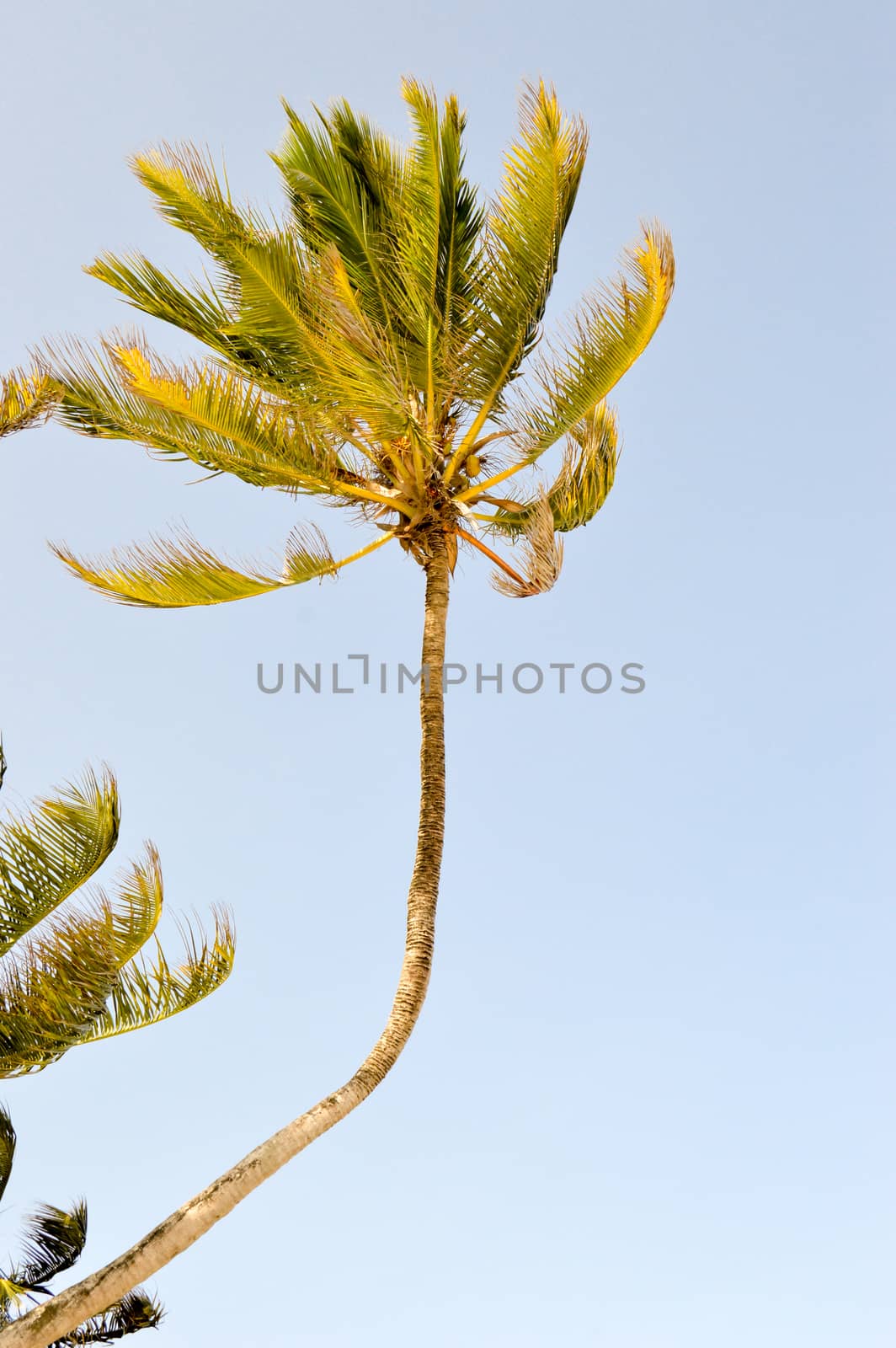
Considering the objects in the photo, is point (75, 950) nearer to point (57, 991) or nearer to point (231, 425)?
point (57, 991)

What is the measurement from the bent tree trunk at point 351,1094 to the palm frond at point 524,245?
4.61ft

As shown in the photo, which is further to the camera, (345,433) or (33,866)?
(345,433)

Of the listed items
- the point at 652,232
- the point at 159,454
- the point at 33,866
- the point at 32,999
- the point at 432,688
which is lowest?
the point at 32,999

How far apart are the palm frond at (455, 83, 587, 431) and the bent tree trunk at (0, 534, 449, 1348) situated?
1406 mm

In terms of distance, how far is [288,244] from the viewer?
9250 mm

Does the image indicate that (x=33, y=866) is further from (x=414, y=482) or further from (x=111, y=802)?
(x=414, y=482)

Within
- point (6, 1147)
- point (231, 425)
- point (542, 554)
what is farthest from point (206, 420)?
point (6, 1147)

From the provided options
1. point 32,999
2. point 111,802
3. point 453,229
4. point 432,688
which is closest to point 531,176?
point 453,229

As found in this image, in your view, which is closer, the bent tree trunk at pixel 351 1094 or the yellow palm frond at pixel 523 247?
the bent tree trunk at pixel 351 1094

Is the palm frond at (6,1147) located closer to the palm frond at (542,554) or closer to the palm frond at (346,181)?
the palm frond at (542,554)

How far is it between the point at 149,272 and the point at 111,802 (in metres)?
4.29

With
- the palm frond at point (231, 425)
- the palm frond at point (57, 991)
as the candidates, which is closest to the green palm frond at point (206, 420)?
the palm frond at point (231, 425)

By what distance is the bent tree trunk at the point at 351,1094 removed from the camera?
6309 mm

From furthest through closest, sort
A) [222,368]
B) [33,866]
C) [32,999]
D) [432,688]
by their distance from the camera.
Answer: [432,688], [222,368], [33,866], [32,999]
